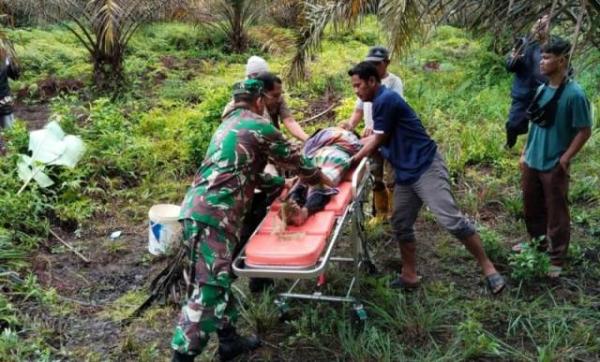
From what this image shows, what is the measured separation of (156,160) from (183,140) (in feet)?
1.75

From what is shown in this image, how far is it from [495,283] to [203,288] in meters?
2.28

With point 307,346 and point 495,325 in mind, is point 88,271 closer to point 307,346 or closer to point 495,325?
point 307,346

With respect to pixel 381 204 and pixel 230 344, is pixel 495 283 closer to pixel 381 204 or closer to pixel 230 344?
pixel 381 204

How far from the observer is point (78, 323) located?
15.3 ft

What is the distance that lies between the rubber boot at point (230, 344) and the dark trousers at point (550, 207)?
2518 millimetres

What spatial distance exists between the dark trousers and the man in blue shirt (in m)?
0.57

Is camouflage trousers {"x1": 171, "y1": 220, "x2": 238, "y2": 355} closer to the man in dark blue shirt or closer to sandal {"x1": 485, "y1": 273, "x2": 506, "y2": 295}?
sandal {"x1": 485, "y1": 273, "x2": 506, "y2": 295}

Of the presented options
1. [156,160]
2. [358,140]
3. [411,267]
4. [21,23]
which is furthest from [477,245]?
[21,23]

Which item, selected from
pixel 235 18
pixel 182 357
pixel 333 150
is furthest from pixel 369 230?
pixel 235 18

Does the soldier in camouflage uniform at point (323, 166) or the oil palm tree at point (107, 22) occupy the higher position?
the soldier in camouflage uniform at point (323, 166)

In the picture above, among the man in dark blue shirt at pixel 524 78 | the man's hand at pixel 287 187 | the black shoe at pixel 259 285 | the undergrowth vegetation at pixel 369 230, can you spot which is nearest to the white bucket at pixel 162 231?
the undergrowth vegetation at pixel 369 230

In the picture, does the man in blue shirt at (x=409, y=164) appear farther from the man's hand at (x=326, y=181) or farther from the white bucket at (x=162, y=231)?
the white bucket at (x=162, y=231)

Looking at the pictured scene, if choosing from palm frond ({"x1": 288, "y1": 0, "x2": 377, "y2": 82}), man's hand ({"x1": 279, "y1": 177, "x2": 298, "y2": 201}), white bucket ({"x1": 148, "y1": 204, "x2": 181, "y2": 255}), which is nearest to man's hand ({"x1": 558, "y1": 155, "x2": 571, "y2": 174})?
man's hand ({"x1": 279, "y1": 177, "x2": 298, "y2": 201})

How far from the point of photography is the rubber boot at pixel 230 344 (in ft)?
13.2
